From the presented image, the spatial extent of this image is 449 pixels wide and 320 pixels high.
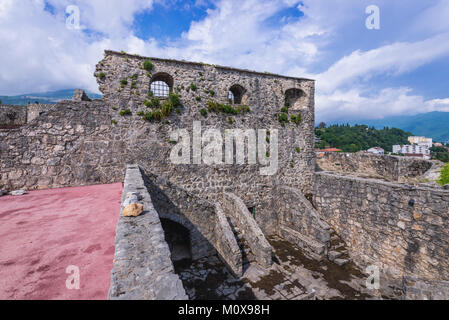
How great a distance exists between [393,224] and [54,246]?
981 centimetres

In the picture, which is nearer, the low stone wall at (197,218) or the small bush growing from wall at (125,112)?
the low stone wall at (197,218)

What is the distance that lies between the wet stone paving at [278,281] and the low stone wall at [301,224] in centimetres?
60

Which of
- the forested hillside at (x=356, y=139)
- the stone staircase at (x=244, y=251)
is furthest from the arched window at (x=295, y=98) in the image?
the forested hillside at (x=356, y=139)

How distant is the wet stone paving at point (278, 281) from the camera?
21.9ft

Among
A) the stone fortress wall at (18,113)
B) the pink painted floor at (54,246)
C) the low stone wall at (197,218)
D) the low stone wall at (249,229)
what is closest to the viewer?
the pink painted floor at (54,246)

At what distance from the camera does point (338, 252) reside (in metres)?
8.80

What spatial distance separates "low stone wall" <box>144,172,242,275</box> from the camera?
24.8ft

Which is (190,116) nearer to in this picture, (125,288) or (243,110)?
(243,110)

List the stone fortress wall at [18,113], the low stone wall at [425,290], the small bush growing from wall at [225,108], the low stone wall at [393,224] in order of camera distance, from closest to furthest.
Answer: the low stone wall at [425,290], the low stone wall at [393,224], the small bush growing from wall at [225,108], the stone fortress wall at [18,113]

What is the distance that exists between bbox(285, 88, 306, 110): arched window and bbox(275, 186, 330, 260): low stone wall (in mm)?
Result: 5324

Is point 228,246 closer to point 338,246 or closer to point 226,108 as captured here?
point 338,246

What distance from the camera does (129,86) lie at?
30.4 feet

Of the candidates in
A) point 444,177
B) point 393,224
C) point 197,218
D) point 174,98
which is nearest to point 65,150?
point 174,98

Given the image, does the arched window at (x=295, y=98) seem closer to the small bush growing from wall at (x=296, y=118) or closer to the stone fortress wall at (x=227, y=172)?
the stone fortress wall at (x=227, y=172)
